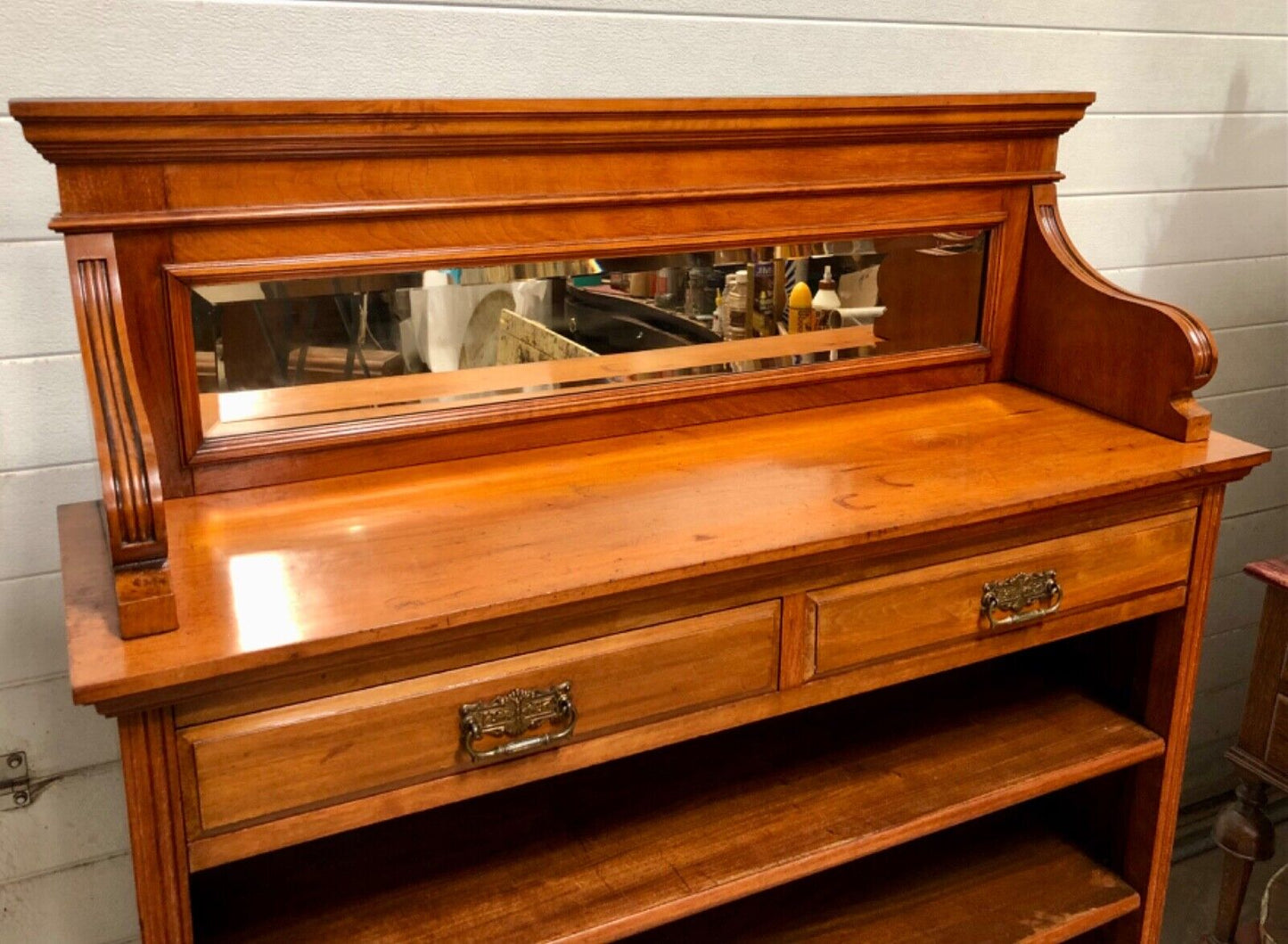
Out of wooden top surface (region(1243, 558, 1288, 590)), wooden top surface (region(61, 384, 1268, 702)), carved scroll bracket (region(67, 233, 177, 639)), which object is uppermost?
carved scroll bracket (region(67, 233, 177, 639))

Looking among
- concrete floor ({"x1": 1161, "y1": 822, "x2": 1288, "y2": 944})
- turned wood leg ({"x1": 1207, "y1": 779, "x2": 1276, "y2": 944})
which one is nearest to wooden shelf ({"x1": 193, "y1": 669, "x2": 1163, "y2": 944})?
turned wood leg ({"x1": 1207, "y1": 779, "x2": 1276, "y2": 944})

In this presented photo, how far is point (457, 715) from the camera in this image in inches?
41.5

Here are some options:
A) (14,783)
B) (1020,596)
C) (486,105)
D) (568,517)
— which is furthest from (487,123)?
(14,783)

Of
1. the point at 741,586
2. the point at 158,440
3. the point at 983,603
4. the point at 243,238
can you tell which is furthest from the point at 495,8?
the point at 983,603

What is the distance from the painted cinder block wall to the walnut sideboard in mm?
246

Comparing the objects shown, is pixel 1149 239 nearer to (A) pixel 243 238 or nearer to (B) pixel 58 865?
(A) pixel 243 238

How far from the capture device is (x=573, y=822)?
1.36 meters

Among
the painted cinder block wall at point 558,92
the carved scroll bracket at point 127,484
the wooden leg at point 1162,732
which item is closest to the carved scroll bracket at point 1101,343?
the wooden leg at point 1162,732

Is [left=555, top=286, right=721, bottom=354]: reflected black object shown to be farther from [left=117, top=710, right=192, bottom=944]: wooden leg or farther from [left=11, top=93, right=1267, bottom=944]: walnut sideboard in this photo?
[left=117, top=710, right=192, bottom=944]: wooden leg

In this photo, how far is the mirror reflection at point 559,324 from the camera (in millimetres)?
1256

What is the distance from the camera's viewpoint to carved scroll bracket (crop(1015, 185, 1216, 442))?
140cm

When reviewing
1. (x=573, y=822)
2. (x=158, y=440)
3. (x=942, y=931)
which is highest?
(x=158, y=440)

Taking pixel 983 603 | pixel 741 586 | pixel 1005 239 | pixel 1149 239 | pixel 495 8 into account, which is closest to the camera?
pixel 741 586

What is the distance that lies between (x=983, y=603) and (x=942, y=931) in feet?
1.59
